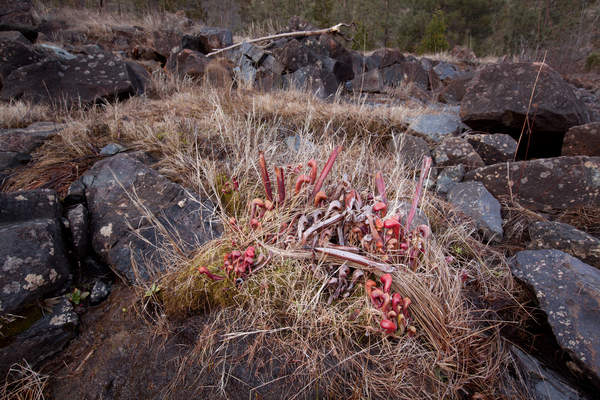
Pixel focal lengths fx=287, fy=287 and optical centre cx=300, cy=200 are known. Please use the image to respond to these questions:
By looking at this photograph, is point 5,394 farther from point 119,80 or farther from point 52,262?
point 119,80

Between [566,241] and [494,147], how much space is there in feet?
5.19

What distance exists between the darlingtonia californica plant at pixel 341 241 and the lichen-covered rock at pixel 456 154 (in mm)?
2027

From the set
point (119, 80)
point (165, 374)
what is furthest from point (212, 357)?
point (119, 80)

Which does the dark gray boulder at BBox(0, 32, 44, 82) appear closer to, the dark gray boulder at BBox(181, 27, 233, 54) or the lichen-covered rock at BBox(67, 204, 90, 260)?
the dark gray boulder at BBox(181, 27, 233, 54)

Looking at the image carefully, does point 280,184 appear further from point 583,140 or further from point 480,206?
point 583,140

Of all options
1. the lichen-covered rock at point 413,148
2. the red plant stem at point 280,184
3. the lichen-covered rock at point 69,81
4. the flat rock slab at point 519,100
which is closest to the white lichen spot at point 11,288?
the red plant stem at point 280,184

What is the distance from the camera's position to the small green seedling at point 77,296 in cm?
170

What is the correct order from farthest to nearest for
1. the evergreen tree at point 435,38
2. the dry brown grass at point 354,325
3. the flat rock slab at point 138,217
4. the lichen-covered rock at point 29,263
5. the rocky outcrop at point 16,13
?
the evergreen tree at point 435,38, the rocky outcrop at point 16,13, the flat rock slab at point 138,217, the lichen-covered rock at point 29,263, the dry brown grass at point 354,325

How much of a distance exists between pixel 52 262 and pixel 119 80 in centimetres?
454

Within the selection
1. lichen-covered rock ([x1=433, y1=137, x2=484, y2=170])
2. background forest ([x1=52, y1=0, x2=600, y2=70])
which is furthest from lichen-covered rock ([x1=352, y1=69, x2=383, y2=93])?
lichen-covered rock ([x1=433, y1=137, x2=484, y2=170])

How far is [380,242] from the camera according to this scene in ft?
4.89

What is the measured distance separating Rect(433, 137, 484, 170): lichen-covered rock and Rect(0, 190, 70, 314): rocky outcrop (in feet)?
11.8

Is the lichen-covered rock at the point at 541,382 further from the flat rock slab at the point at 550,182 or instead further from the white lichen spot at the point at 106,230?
the white lichen spot at the point at 106,230

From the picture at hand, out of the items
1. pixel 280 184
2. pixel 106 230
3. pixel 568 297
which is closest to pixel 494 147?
pixel 568 297
